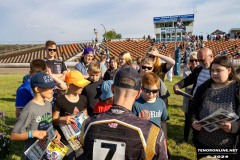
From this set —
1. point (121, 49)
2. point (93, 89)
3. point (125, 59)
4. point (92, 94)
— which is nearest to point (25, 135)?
point (92, 94)

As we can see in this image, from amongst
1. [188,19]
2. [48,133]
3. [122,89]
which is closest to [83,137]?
[122,89]

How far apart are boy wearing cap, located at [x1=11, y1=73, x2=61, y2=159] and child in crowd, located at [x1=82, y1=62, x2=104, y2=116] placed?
75cm

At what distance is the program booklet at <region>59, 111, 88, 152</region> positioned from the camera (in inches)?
134

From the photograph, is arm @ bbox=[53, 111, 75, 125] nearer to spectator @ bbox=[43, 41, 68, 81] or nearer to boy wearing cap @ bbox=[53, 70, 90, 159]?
boy wearing cap @ bbox=[53, 70, 90, 159]

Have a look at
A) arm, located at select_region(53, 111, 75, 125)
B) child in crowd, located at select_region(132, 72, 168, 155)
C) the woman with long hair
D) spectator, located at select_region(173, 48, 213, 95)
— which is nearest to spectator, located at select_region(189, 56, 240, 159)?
child in crowd, located at select_region(132, 72, 168, 155)

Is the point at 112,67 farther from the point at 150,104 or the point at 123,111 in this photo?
the point at 123,111

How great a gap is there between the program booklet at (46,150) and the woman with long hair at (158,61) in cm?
238

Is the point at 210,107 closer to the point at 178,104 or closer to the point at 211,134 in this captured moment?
the point at 211,134

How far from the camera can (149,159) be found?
1.84 m

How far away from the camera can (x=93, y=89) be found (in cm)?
430

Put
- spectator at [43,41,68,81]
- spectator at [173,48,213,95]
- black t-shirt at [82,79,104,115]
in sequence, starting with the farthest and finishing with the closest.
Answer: spectator at [43,41,68,81], spectator at [173,48,213,95], black t-shirt at [82,79,104,115]

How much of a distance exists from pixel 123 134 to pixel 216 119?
1.63 metres

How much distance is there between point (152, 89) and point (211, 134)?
39.2 inches

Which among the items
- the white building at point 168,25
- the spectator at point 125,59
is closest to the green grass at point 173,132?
the spectator at point 125,59
